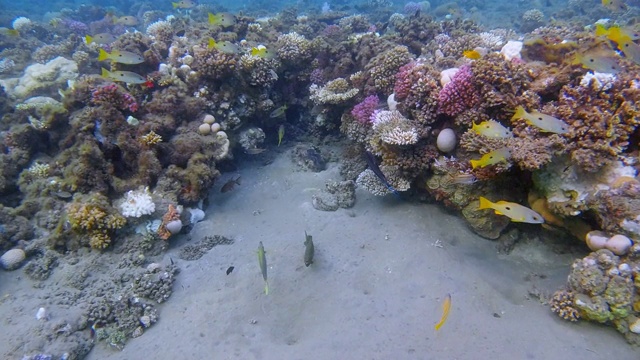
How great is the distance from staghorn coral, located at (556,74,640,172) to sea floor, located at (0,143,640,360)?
1.59 metres

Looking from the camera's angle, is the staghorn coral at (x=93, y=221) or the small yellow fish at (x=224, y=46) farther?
the small yellow fish at (x=224, y=46)

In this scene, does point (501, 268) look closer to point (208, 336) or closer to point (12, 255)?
point (208, 336)

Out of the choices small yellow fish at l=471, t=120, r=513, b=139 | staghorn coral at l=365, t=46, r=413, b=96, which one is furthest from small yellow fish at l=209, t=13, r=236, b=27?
small yellow fish at l=471, t=120, r=513, b=139

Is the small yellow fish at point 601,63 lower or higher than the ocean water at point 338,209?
higher

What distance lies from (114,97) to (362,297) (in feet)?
19.8

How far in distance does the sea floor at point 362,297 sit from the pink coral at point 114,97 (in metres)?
2.80

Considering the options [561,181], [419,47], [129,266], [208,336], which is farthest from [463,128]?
[129,266]

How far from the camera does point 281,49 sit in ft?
27.3

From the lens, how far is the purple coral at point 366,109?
6777 millimetres

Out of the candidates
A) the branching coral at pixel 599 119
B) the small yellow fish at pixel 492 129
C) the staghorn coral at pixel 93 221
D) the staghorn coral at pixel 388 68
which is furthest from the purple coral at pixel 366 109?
the staghorn coral at pixel 93 221

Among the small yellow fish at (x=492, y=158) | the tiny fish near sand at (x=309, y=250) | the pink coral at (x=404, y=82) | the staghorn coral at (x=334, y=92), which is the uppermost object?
the pink coral at (x=404, y=82)

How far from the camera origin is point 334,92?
7797mm

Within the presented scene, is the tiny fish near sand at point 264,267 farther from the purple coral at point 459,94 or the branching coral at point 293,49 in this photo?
the branching coral at point 293,49

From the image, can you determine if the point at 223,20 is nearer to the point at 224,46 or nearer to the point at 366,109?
the point at 224,46
